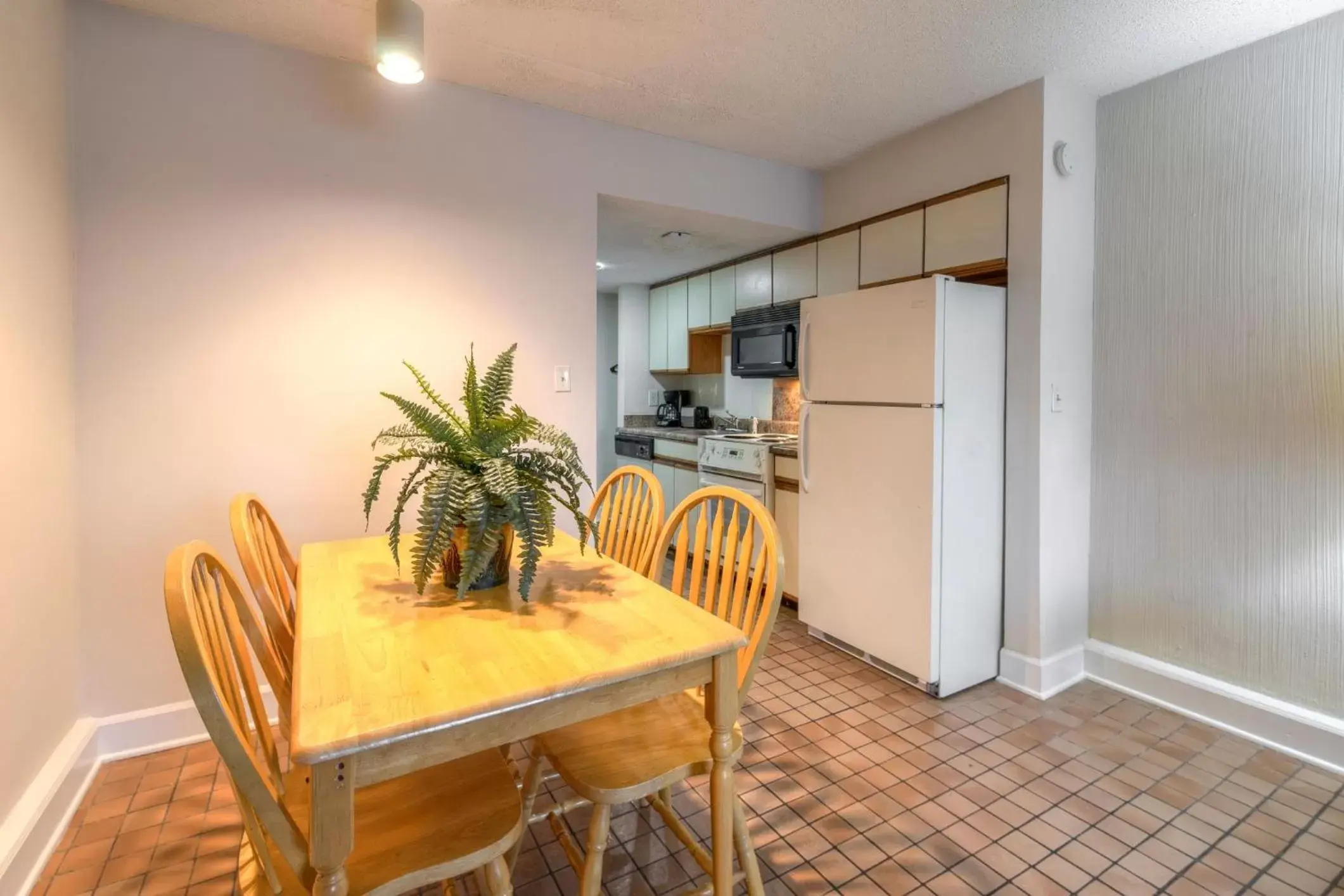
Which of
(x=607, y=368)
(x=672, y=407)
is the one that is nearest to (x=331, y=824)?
(x=672, y=407)

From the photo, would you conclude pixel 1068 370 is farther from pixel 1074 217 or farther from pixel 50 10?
pixel 50 10

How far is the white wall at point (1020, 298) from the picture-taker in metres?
2.42

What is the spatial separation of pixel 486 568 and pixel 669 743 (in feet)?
1.76

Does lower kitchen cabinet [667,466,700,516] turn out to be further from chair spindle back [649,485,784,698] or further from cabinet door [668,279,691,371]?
chair spindle back [649,485,784,698]

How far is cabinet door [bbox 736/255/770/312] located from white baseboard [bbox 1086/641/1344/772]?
2.43 m

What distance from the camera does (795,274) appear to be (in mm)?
3615

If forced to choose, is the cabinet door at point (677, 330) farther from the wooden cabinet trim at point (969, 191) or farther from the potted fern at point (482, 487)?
the potted fern at point (482, 487)

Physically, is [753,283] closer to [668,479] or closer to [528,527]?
[668,479]

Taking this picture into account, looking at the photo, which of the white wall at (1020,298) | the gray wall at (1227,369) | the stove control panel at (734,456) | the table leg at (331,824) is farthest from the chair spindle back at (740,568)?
the gray wall at (1227,369)

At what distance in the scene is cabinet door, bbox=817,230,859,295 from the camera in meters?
3.23

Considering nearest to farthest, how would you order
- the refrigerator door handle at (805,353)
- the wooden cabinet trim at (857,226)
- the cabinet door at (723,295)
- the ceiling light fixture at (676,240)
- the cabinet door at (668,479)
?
1. the wooden cabinet trim at (857,226)
2. the refrigerator door handle at (805,353)
3. the ceiling light fixture at (676,240)
4. the cabinet door at (723,295)
5. the cabinet door at (668,479)

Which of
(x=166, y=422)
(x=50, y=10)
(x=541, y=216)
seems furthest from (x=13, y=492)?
(x=541, y=216)

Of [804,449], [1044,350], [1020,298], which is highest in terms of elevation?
[1020,298]

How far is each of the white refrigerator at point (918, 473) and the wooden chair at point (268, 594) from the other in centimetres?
203
